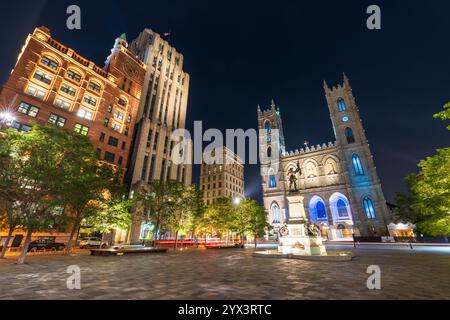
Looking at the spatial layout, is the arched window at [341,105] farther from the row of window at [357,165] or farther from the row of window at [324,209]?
the row of window at [324,209]

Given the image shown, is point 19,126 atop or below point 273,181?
below

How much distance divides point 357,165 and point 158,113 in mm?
56743

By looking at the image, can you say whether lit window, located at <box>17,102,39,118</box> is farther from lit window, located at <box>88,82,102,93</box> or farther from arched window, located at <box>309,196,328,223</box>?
arched window, located at <box>309,196,328,223</box>

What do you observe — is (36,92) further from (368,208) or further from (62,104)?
(368,208)

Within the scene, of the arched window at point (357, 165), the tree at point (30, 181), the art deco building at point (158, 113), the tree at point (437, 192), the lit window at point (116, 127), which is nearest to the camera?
the tree at point (30, 181)

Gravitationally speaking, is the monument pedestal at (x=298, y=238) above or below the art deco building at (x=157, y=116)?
below

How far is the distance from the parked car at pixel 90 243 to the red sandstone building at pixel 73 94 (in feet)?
9.29

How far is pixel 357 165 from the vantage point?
54.8m

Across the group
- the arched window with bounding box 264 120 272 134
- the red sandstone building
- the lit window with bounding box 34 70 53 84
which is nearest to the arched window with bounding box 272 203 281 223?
the arched window with bounding box 264 120 272 134

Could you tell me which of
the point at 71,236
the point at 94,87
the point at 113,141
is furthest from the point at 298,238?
the point at 94,87

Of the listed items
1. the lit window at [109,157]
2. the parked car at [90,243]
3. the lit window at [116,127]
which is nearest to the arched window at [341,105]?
the lit window at [116,127]

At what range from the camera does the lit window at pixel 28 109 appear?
3157cm

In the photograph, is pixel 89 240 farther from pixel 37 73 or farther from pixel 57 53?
pixel 57 53

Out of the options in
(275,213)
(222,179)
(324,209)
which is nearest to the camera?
(324,209)
